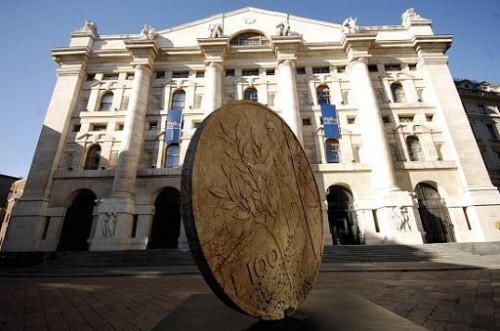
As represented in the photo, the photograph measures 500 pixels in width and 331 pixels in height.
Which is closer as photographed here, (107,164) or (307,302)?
(307,302)

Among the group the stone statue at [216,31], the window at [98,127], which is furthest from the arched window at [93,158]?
the stone statue at [216,31]

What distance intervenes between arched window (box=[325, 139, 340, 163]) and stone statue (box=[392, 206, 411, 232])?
519 cm

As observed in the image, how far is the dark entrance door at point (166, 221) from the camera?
1662cm

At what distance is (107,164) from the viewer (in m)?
18.1

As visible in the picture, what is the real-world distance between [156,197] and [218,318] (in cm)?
1622

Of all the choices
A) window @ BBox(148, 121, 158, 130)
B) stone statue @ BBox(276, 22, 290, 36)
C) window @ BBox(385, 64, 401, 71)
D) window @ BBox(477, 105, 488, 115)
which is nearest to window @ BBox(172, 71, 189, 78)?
window @ BBox(148, 121, 158, 130)

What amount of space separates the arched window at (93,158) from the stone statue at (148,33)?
10.6 meters

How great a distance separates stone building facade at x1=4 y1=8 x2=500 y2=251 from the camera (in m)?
16.0

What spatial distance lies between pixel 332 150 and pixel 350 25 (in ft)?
40.2

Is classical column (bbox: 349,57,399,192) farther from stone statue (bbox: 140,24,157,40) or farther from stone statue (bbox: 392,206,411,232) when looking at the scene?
stone statue (bbox: 140,24,157,40)

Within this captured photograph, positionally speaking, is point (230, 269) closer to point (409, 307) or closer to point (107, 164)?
point (409, 307)

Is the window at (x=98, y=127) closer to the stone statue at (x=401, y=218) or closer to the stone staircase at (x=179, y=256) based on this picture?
the stone staircase at (x=179, y=256)

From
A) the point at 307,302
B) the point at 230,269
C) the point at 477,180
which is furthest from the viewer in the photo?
the point at 477,180

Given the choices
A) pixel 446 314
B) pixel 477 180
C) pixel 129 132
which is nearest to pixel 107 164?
pixel 129 132
